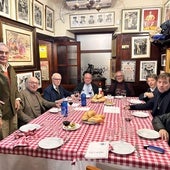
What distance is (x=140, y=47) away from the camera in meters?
3.84

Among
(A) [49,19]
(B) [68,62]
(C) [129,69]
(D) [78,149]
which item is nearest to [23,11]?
(A) [49,19]

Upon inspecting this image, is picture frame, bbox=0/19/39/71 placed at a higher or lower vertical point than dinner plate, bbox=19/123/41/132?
higher

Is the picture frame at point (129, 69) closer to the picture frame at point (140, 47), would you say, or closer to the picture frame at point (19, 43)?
the picture frame at point (140, 47)

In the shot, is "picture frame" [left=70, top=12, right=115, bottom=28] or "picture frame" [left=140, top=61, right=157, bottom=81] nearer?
"picture frame" [left=140, top=61, right=157, bottom=81]

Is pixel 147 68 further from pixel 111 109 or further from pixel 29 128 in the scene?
pixel 29 128

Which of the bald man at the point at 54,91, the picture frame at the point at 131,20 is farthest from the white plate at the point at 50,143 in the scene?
the picture frame at the point at 131,20

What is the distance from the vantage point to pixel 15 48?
2.72 metres

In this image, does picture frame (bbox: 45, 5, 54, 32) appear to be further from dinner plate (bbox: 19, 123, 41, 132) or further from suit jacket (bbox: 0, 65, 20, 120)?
dinner plate (bbox: 19, 123, 41, 132)

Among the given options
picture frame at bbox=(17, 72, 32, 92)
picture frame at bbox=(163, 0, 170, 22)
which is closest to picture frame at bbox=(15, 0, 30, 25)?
picture frame at bbox=(17, 72, 32, 92)

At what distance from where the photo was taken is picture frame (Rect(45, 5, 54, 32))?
3746 millimetres

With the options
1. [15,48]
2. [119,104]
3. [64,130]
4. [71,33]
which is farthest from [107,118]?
[71,33]

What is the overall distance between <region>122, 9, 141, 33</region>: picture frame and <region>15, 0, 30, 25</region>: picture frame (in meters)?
2.00

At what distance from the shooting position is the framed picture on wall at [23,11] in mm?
2771

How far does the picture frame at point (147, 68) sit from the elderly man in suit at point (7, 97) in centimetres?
268
